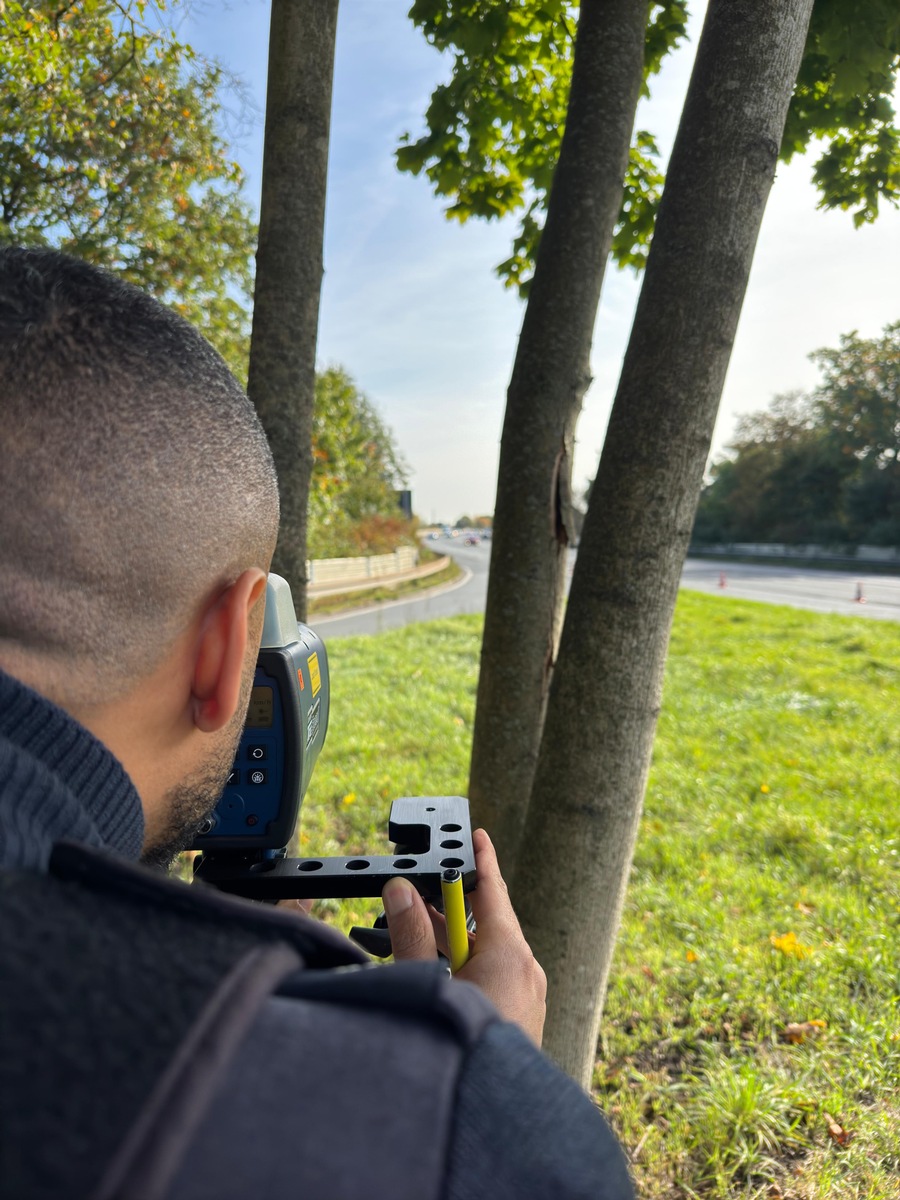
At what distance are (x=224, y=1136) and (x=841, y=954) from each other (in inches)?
143

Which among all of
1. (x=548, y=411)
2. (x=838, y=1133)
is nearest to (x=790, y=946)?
(x=838, y=1133)

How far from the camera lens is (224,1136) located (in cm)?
47

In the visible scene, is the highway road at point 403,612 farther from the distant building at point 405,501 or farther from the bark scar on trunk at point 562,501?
the distant building at point 405,501

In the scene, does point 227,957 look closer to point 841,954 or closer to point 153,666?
point 153,666

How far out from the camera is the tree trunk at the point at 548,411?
104 inches

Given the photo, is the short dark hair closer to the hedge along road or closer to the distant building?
the hedge along road

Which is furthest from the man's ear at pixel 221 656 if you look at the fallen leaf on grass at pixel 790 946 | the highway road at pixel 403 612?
the highway road at pixel 403 612

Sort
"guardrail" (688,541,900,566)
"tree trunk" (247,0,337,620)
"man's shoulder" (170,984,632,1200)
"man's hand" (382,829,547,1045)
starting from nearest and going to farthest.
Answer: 1. "man's shoulder" (170,984,632,1200)
2. "man's hand" (382,829,547,1045)
3. "tree trunk" (247,0,337,620)
4. "guardrail" (688,541,900,566)

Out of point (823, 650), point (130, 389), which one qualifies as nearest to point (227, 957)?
point (130, 389)

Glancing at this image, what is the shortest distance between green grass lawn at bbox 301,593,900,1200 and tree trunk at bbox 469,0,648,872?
96cm

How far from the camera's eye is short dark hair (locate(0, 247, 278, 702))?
2.64 ft

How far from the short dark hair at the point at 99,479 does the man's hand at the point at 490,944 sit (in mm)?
521

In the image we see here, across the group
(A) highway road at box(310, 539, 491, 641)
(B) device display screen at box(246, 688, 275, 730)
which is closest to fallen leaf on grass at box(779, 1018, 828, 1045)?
(B) device display screen at box(246, 688, 275, 730)

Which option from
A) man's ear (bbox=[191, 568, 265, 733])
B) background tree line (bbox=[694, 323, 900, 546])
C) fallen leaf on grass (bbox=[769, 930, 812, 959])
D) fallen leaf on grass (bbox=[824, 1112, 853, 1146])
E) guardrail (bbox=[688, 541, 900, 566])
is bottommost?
fallen leaf on grass (bbox=[824, 1112, 853, 1146])
